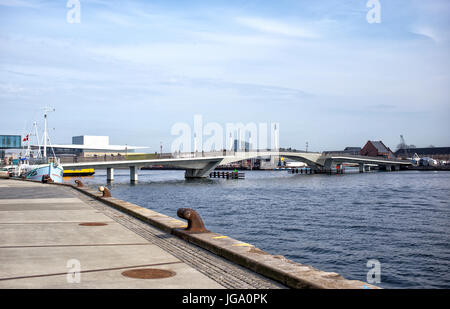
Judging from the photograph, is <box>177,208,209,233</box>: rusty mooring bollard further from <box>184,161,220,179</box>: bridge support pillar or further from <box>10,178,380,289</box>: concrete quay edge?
<box>184,161,220,179</box>: bridge support pillar

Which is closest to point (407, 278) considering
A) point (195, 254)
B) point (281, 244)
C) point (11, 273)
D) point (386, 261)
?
point (386, 261)

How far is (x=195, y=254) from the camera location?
11.4 m

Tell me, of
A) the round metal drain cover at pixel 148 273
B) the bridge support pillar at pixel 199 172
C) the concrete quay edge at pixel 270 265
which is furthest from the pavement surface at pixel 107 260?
the bridge support pillar at pixel 199 172

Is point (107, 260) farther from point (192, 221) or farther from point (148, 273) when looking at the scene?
point (192, 221)

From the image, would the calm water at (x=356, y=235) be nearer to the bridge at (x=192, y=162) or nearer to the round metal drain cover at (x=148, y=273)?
the round metal drain cover at (x=148, y=273)

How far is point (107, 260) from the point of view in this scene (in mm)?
10375

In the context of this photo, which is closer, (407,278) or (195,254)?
(195,254)

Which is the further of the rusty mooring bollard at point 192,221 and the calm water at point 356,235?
the calm water at point 356,235

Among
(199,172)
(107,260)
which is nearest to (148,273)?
(107,260)

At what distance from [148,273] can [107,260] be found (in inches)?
65.3

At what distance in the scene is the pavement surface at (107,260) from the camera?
27.8 ft

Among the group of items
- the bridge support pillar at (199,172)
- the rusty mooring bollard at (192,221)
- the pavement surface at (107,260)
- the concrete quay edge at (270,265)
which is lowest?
the bridge support pillar at (199,172)
